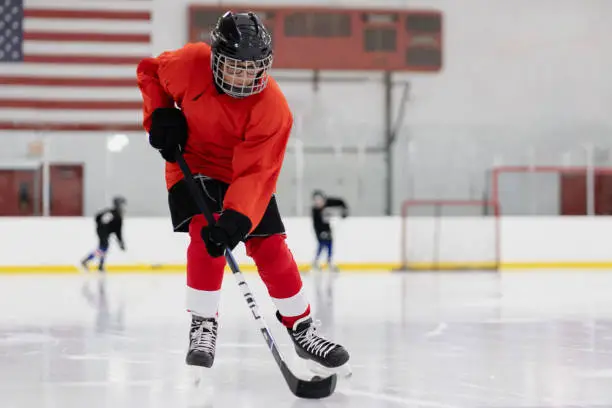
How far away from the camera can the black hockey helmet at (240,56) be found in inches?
93.4

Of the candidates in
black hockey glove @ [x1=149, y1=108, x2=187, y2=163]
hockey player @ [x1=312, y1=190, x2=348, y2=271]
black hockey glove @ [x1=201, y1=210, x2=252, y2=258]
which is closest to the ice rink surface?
black hockey glove @ [x1=201, y1=210, x2=252, y2=258]

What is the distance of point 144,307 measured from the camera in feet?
17.5

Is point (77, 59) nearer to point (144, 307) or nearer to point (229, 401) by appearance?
point (144, 307)

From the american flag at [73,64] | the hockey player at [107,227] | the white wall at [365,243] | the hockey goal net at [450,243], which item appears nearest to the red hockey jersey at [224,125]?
the hockey player at [107,227]

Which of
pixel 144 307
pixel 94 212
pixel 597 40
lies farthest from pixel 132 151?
pixel 597 40

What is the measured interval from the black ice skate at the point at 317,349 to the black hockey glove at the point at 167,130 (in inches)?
24.4

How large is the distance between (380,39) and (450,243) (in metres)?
2.89

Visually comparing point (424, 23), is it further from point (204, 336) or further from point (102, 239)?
point (204, 336)

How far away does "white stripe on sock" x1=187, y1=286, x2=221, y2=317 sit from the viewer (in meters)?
2.62

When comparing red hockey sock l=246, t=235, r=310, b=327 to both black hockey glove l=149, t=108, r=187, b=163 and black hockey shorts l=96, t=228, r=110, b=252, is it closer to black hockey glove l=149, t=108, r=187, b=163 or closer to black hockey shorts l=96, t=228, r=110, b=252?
black hockey glove l=149, t=108, r=187, b=163

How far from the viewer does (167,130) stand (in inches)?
99.0

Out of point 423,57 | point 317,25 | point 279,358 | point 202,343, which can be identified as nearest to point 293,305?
point 279,358

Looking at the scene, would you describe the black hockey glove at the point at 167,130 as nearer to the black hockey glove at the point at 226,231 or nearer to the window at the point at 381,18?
the black hockey glove at the point at 226,231

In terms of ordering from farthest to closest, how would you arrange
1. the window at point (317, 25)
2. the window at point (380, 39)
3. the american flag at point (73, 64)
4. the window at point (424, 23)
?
1. the window at point (424, 23)
2. the window at point (380, 39)
3. the window at point (317, 25)
4. the american flag at point (73, 64)
